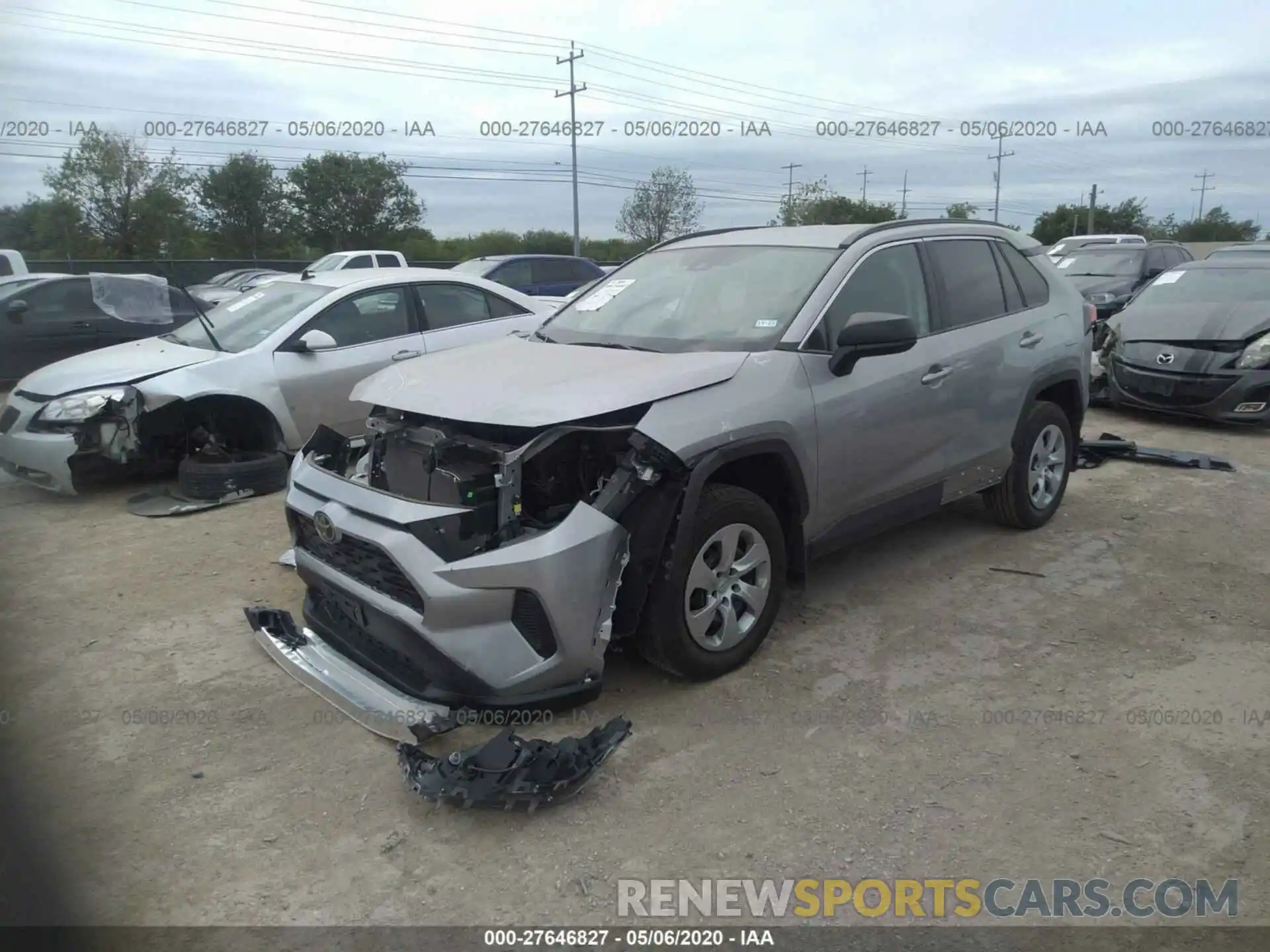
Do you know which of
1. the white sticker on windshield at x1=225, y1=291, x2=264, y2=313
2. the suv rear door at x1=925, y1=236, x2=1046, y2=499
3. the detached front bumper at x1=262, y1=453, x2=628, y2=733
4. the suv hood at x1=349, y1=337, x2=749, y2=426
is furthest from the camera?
the white sticker on windshield at x1=225, y1=291, x2=264, y2=313

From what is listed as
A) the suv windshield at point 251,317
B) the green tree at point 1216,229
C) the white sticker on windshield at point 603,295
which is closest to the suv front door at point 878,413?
the white sticker on windshield at point 603,295

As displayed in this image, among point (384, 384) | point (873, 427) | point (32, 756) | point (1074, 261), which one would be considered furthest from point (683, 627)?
point (1074, 261)

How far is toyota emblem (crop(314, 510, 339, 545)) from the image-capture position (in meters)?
3.53

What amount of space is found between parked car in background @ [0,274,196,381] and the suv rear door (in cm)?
798

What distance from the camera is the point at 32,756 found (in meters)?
3.33

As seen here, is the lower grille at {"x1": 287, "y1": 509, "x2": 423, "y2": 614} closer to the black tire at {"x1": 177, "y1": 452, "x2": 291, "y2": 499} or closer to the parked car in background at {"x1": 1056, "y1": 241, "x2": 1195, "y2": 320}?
the black tire at {"x1": 177, "y1": 452, "x2": 291, "y2": 499}

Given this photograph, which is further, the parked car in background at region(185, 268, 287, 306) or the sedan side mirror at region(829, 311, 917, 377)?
the parked car in background at region(185, 268, 287, 306)

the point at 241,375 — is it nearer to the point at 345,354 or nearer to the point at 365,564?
the point at 345,354

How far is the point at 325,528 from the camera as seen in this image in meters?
3.59

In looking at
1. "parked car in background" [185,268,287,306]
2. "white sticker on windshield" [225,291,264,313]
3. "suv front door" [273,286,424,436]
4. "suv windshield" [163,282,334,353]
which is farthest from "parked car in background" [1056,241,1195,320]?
"parked car in background" [185,268,287,306]

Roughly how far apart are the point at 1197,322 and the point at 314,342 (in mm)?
8109

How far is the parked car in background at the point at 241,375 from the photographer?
6.35 m

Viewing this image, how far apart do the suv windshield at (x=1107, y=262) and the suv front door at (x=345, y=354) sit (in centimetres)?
1266

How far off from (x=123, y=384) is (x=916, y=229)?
533 centimetres
